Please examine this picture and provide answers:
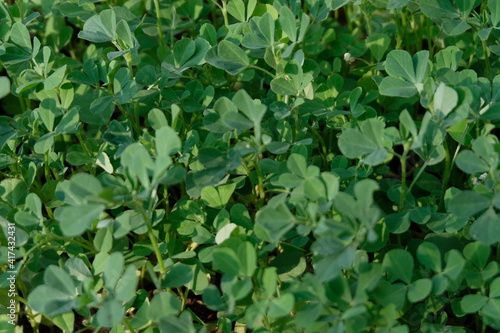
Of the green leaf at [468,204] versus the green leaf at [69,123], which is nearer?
the green leaf at [468,204]

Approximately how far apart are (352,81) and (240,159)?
0.68 meters

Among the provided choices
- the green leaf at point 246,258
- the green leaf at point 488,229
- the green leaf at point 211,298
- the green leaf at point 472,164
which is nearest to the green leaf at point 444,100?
the green leaf at point 472,164

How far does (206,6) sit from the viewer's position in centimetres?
215

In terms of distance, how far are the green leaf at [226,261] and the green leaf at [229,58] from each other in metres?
0.54

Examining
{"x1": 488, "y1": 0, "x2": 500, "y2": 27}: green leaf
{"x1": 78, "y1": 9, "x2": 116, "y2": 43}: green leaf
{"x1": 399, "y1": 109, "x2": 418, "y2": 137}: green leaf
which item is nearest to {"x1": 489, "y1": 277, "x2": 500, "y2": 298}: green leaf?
{"x1": 399, "y1": 109, "x2": 418, "y2": 137}: green leaf

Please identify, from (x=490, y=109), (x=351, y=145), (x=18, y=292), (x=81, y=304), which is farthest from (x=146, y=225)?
(x=490, y=109)

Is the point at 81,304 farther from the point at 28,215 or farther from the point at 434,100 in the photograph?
the point at 434,100

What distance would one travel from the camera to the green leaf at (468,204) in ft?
4.26

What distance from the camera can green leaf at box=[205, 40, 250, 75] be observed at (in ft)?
5.44

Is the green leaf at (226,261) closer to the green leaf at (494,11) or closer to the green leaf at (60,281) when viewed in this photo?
the green leaf at (60,281)

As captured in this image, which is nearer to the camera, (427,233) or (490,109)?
(490,109)

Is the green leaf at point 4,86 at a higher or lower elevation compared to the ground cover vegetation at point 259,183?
higher

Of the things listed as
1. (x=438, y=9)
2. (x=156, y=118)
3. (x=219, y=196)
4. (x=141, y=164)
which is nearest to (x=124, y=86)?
(x=156, y=118)

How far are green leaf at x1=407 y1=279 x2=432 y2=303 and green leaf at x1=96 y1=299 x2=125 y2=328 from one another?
55 centimetres
